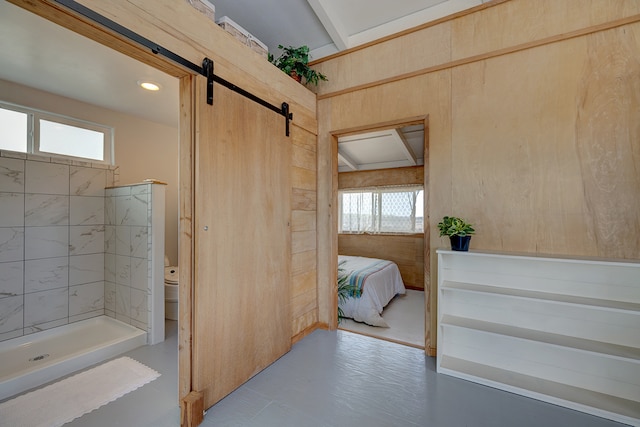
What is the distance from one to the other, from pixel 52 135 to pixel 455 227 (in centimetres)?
395

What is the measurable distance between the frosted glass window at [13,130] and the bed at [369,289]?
3.63m

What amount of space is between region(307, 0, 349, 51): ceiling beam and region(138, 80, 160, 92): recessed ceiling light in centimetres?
163

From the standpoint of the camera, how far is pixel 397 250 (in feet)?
16.6

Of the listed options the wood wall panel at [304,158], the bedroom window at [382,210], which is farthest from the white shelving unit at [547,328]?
the bedroom window at [382,210]

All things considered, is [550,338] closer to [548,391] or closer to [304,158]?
[548,391]

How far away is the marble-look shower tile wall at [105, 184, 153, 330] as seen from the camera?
2.47 m

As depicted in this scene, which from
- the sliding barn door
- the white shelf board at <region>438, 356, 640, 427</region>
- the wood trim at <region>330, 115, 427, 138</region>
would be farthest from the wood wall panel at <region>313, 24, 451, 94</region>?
the white shelf board at <region>438, 356, 640, 427</region>

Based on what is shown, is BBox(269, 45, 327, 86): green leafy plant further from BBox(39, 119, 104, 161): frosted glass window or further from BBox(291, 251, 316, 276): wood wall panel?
BBox(39, 119, 104, 161): frosted glass window

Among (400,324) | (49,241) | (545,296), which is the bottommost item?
(400,324)

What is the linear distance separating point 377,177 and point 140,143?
4077 mm

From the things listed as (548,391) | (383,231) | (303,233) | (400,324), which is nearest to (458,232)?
(548,391)

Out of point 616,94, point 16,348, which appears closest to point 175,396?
point 16,348

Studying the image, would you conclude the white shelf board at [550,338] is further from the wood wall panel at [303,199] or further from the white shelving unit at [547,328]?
the wood wall panel at [303,199]

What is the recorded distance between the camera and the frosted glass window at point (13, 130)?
2359mm
